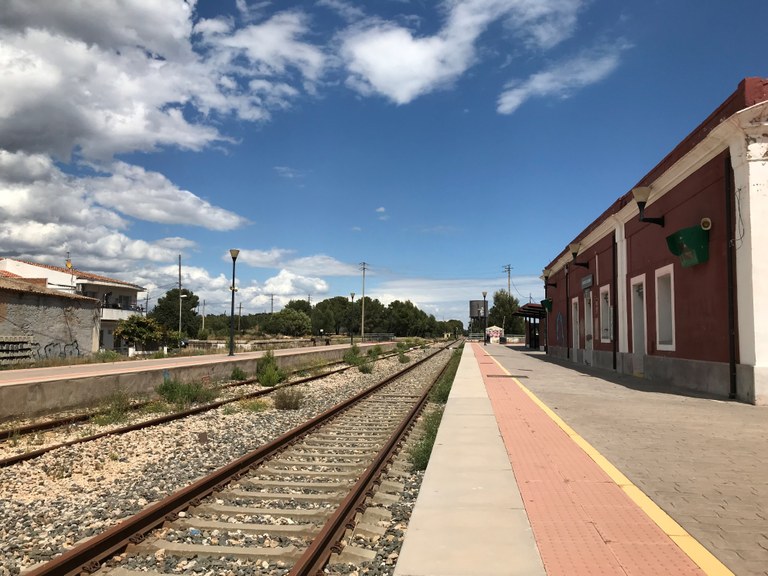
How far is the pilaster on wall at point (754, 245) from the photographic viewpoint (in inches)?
460

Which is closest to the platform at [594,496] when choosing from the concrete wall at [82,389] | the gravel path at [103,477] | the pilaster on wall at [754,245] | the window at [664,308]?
the pilaster on wall at [754,245]

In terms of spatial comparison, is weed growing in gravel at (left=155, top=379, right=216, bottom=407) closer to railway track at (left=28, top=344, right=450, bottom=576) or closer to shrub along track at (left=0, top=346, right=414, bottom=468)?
shrub along track at (left=0, top=346, right=414, bottom=468)

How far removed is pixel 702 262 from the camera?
556 inches

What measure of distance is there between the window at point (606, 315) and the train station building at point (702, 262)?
19.6 inches

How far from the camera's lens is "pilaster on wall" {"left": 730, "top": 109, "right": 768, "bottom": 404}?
460 inches

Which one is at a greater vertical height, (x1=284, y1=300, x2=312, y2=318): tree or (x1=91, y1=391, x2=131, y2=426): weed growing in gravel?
(x1=284, y1=300, x2=312, y2=318): tree

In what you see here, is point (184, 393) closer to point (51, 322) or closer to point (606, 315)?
point (606, 315)

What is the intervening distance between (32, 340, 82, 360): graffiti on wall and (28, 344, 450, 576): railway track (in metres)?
28.3

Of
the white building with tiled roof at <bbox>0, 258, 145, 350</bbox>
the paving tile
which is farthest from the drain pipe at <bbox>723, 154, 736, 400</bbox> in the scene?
the white building with tiled roof at <bbox>0, 258, 145, 350</bbox>

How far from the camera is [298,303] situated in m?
180

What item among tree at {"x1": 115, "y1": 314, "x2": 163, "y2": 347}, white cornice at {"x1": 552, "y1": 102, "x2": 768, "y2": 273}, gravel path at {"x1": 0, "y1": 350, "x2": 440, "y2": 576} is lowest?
gravel path at {"x1": 0, "y1": 350, "x2": 440, "y2": 576}

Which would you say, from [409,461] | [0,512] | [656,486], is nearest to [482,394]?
[409,461]

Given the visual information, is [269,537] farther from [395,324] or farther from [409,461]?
[395,324]

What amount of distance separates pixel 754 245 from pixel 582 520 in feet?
32.1
